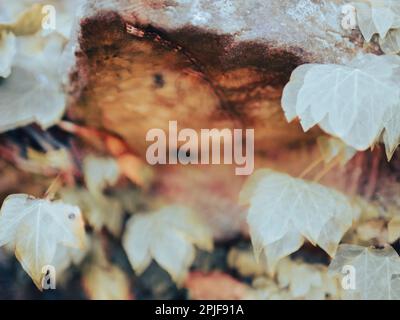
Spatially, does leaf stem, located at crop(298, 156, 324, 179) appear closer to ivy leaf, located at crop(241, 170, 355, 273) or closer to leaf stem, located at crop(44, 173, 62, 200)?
ivy leaf, located at crop(241, 170, 355, 273)

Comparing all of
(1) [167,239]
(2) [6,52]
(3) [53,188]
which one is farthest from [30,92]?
(1) [167,239]

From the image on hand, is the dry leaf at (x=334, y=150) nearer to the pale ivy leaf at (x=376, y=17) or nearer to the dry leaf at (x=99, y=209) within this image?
the pale ivy leaf at (x=376, y=17)

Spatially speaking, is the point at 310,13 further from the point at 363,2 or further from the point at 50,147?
the point at 50,147

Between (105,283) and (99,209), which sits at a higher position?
(99,209)

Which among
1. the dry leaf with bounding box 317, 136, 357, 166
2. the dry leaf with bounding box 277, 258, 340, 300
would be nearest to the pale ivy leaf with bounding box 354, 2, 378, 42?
the dry leaf with bounding box 317, 136, 357, 166

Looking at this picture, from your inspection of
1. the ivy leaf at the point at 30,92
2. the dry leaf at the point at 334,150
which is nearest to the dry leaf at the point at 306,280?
the dry leaf at the point at 334,150

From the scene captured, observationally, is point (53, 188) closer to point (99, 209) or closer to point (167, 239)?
point (99, 209)
